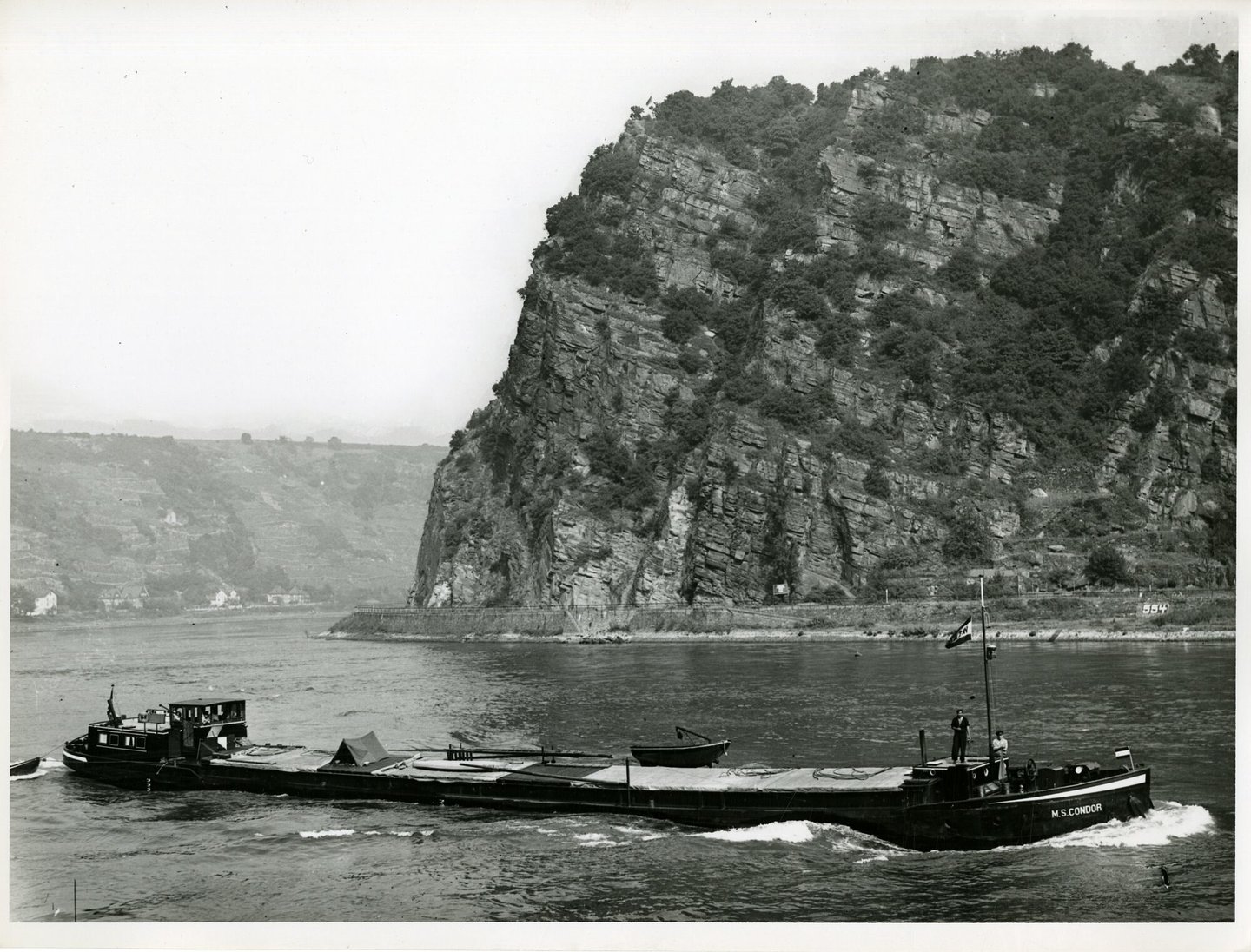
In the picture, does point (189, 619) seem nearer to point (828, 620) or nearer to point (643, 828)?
point (828, 620)

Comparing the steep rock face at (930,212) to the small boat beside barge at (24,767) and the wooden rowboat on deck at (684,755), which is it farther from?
the small boat beside barge at (24,767)

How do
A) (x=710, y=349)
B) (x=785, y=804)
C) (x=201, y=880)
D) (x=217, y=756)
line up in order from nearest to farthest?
(x=201, y=880)
(x=785, y=804)
(x=217, y=756)
(x=710, y=349)

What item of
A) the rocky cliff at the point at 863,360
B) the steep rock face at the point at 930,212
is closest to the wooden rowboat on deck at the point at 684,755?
the rocky cliff at the point at 863,360

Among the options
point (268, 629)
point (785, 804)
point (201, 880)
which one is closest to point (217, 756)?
point (201, 880)

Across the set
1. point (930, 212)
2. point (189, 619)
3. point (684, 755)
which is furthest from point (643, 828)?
point (930, 212)

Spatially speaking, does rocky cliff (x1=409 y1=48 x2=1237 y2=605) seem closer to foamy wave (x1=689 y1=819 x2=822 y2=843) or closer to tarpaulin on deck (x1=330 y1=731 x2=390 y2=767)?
foamy wave (x1=689 y1=819 x2=822 y2=843)

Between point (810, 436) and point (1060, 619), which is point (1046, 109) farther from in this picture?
point (1060, 619)

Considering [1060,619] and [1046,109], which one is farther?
[1046,109]

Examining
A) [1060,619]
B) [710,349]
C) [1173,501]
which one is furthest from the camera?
[710,349]
